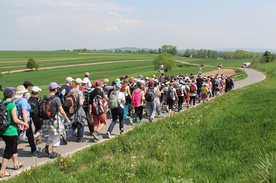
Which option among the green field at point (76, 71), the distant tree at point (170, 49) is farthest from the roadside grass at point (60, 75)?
the distant tree at point (170, 49)

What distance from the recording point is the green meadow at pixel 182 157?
502 centimetres

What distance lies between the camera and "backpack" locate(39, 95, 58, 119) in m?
6.95

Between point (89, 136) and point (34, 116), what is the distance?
1.94 m

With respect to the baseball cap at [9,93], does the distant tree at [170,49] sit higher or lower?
higher

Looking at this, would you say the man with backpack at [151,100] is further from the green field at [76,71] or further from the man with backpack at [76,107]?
the green field at [76,71]

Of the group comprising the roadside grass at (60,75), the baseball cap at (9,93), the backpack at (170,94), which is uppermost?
the baseball cap at (9,93)

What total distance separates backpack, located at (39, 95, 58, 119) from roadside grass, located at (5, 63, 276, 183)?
121 cm

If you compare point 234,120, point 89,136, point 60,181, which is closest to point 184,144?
point 234,120

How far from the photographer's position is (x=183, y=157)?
19.8 feet

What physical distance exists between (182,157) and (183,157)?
2cm

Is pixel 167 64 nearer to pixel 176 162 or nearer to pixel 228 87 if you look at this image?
pixel 228 87

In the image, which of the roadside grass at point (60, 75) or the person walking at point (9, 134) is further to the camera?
the roadside grass at point (60, 75)

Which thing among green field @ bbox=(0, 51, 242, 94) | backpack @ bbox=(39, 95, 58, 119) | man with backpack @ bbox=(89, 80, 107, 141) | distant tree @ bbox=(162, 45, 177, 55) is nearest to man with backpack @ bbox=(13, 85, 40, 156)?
backpack @ bbox=(39, 95, 58, 119)

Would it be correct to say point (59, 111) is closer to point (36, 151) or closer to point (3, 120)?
point (36, 151)
